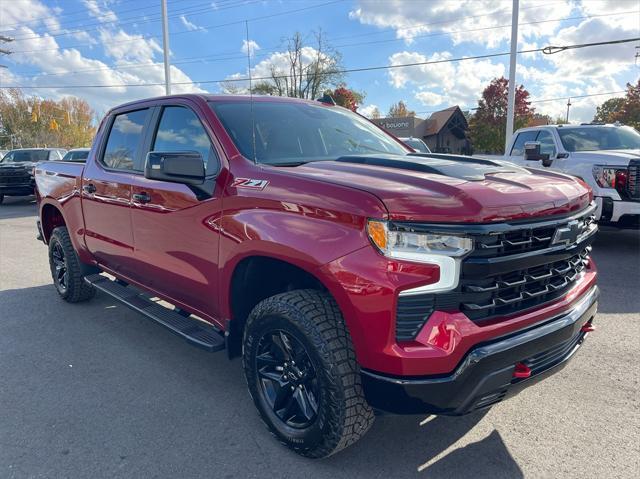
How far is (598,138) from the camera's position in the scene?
26.4 feet

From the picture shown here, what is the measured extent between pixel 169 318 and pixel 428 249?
213 centimetres

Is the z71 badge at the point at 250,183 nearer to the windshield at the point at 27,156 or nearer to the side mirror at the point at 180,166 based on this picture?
the side mirror at the point at 180,166

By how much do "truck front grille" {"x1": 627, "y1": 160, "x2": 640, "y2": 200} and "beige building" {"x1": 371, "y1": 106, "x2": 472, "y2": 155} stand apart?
101 ft

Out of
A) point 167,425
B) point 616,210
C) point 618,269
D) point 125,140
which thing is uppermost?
point 125,140

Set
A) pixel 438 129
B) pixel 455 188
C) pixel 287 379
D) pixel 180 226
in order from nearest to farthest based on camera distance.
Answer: pixel 455 188
pixel 287 379
pixel 180 226
pixel 438 129

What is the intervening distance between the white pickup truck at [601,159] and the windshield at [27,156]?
16410mm

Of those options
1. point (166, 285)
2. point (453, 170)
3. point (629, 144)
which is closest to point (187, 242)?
point (166, 285)

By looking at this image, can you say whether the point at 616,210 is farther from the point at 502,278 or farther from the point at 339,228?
the point at 339,228

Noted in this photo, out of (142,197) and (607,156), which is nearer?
(142,197)

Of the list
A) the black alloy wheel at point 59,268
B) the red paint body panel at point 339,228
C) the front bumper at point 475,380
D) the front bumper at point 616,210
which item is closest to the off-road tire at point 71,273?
the black alloy wheel at point 59,268

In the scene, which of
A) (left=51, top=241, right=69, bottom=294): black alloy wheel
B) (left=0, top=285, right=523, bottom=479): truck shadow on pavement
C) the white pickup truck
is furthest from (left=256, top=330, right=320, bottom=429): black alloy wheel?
the white pickup truck

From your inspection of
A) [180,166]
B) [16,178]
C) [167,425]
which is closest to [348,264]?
[180,166]

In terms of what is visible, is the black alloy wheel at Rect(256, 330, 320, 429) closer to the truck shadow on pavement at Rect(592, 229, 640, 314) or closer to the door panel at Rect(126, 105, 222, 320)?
the door panel at Rect(126, 105, 222, 320)

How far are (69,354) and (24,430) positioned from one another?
1.14 metres
